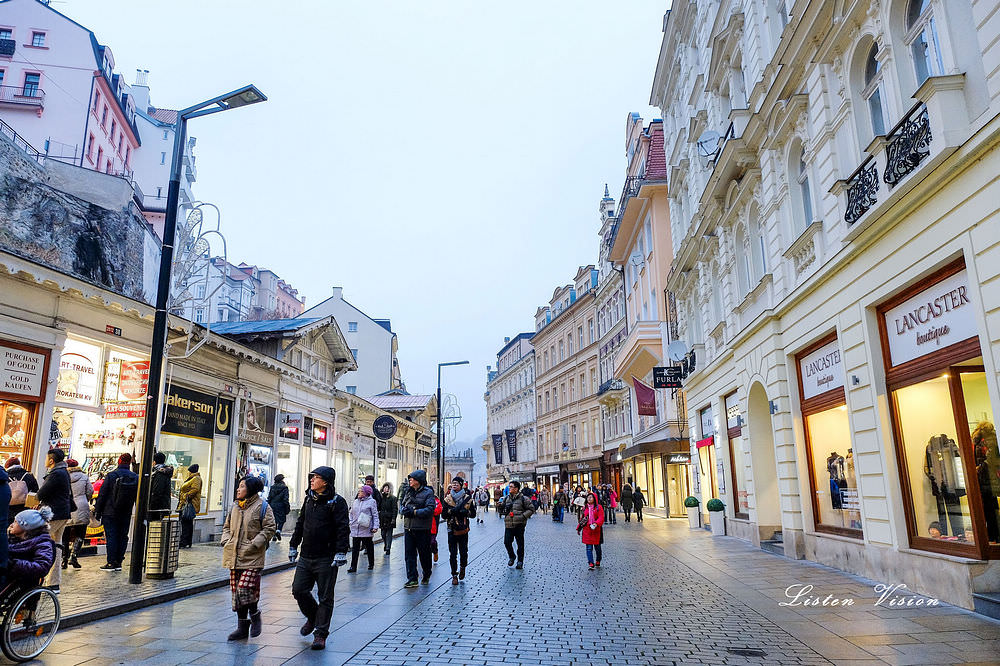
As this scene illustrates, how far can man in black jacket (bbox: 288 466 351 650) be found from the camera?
664 centimetres

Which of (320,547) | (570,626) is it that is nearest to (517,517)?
(570,626)

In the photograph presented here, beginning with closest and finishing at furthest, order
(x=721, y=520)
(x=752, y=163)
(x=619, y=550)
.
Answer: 1. (x=752, y=163)
2. (x=619, y=550)
3. (x=721, y=520)

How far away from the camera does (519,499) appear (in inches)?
505

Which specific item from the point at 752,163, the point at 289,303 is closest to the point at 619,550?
the point at 752,163

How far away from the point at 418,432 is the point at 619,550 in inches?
1228

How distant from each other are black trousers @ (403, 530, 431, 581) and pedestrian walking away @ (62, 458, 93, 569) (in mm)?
4138

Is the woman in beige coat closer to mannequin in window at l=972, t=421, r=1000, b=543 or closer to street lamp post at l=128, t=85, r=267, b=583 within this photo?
street lamp post at l=128, t=85, r=267, b=583

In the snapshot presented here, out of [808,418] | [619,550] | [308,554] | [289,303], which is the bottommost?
[619,550]

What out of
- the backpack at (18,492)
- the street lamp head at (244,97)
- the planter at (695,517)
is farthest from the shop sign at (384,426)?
the backpack at (18,492)

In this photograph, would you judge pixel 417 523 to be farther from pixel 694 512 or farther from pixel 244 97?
pixel 694 512

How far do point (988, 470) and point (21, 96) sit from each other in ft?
157

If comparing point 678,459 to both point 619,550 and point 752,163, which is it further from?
point 752,163

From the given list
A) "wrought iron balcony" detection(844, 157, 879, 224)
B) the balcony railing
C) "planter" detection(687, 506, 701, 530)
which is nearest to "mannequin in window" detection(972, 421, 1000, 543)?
"wrought iron balcony" detection(844, 157, 879, 224)

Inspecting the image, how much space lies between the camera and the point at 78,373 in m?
12.5
